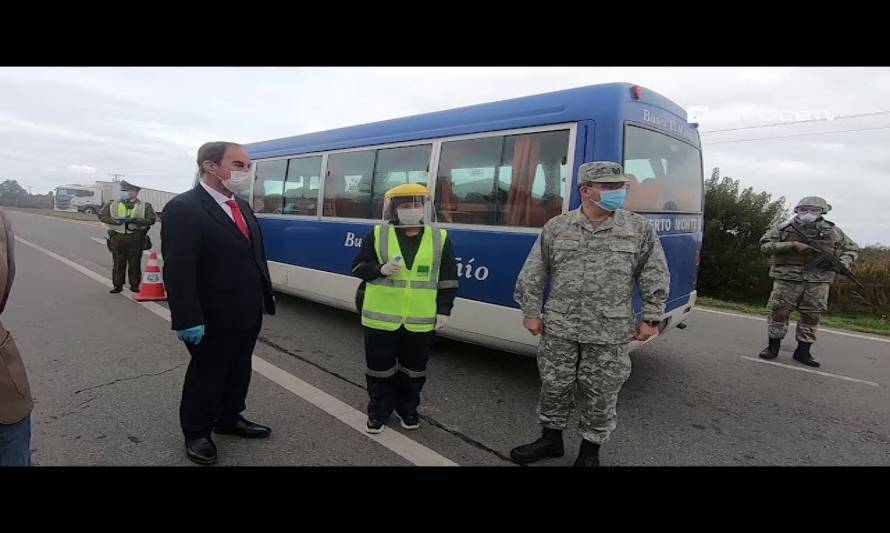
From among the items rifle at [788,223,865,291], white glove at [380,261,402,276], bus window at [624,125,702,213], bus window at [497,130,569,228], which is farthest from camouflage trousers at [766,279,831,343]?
white glove at [380,261,402,276]

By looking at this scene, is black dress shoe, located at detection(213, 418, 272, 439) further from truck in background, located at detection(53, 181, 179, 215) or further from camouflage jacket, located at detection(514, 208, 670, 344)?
truck in background, located at detection(53, 181, 179, 215)

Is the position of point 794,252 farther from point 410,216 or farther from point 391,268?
point 391,268

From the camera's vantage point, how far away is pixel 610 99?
3766 mm

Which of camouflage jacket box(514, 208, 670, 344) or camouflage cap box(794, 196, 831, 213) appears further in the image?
camouflage cap box(794, 196, 831, 213)

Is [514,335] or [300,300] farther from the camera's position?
[300,300]

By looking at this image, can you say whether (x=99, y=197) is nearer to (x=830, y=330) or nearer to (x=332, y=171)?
(x=332, y=171)

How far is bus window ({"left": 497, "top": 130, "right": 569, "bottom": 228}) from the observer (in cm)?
396

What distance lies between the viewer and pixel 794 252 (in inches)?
214

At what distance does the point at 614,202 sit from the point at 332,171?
14.2ft

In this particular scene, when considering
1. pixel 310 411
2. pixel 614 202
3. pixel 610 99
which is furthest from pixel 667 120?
pixel 310 411

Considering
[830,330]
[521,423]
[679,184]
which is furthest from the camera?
[830,330]

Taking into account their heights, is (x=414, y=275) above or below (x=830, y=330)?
above

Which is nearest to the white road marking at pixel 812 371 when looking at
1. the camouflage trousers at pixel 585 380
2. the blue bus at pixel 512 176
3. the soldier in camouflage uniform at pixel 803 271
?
the soldier in camouflage uniform at pixel 803 271

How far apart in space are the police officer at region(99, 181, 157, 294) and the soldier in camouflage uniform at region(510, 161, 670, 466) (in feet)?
24.3
